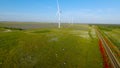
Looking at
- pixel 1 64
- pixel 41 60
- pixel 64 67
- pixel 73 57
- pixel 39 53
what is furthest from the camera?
pixel 39 53

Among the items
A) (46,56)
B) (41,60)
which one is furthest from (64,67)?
(46,56)

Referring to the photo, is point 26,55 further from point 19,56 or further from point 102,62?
point 102,62

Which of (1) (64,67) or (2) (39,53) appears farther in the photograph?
(2) (39,53)

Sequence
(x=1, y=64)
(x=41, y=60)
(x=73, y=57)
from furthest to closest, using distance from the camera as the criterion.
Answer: (x=73, y=57)
(x=41, y=60)
(x=1, y=64)

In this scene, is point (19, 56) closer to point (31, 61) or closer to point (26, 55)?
point (26, 55)

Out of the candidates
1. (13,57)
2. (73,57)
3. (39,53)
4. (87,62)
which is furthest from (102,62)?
(13,57)

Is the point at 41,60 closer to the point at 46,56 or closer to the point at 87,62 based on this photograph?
the point at 46,56

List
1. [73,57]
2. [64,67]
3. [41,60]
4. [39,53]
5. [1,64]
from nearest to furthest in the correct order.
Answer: [64,67], [1,64], [41,60], [73,57], [39,53]

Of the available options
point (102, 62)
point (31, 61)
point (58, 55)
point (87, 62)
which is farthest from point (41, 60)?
point (102, 62)

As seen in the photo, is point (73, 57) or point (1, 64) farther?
point (73, 57)
